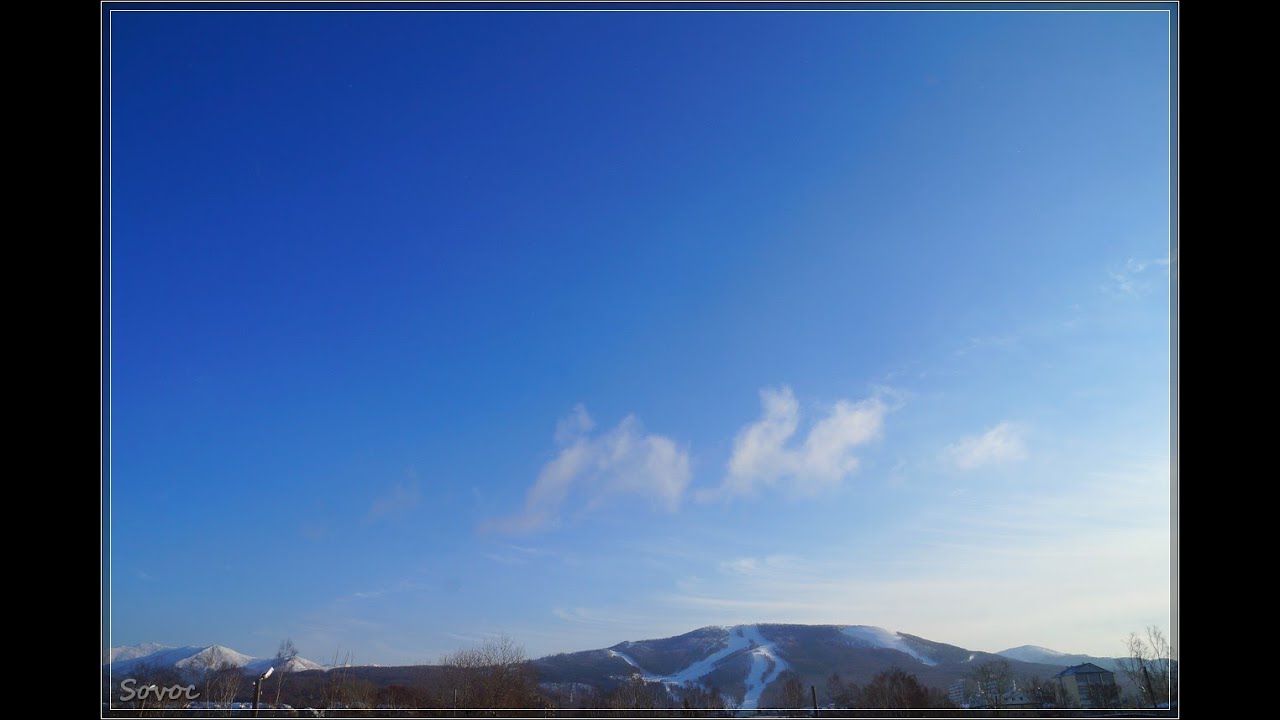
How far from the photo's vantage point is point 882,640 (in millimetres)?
66562

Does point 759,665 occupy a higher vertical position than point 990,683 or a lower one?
lower

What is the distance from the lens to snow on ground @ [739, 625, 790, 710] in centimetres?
A: 6038

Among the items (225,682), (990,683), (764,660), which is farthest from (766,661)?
(225,682)

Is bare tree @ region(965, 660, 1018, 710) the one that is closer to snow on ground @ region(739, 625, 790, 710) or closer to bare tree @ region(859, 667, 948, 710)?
bare tree @ region(859, 667, 948, 710)

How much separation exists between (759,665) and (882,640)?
11.1 m

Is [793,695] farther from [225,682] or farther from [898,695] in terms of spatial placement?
[225,682]

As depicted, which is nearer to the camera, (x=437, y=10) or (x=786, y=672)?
(x=437, y=10)

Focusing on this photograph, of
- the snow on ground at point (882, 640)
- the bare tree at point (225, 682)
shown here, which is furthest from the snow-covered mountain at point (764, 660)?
the bare tree at point (225, 682)

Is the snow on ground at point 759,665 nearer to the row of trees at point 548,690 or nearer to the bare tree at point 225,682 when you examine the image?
the row of trees at point 548,690

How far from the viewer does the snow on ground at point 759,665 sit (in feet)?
198
